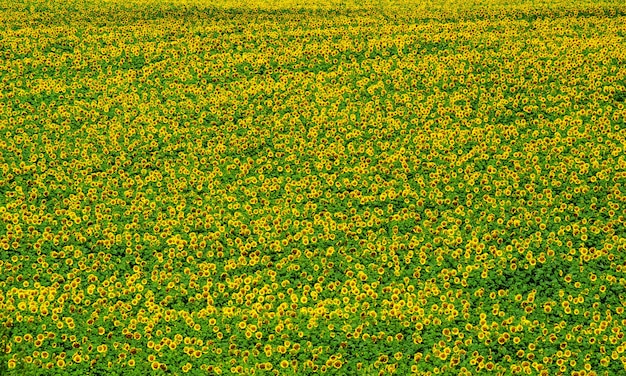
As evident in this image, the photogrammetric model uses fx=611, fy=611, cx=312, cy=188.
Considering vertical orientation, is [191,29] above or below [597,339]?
above

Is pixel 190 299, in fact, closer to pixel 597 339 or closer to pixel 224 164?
pixel 224 164

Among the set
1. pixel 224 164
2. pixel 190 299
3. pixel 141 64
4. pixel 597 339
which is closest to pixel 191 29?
pixel 141 64

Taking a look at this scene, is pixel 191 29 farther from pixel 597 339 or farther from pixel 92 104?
pixel 597 339

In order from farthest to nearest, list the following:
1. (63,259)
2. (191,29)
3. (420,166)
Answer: (191,29), (420,166), (63,259)

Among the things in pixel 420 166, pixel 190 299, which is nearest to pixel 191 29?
pixel 420 166

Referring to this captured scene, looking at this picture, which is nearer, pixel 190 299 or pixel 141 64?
pixel 190 299

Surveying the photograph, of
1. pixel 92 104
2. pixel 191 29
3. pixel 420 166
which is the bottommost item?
pixel 420 166

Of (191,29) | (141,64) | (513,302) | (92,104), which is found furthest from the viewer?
(191,29)
